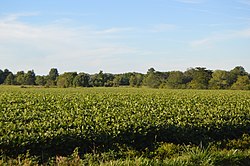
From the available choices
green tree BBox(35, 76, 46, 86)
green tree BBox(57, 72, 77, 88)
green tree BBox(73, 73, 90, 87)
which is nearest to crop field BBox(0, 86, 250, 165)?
green tree BBox(73, 73, 90, 87)

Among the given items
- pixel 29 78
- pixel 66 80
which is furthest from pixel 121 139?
pixel 29 78

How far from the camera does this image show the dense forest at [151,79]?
91.2 m

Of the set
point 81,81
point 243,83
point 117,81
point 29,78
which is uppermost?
point 29,78

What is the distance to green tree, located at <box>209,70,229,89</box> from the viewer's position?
90.3m

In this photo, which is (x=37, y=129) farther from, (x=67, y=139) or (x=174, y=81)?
(x=174, y=81)

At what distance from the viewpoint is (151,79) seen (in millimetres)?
99625

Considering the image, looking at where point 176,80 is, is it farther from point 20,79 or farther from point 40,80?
point 20,79

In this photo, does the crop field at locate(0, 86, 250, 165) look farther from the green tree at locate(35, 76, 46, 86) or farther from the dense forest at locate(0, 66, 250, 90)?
the green tree at locate(35, 76, 46, 86)

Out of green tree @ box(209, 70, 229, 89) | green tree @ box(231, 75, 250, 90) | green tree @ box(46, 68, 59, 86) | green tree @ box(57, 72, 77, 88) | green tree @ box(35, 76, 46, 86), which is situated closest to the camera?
green tree @ box(231, 75, 250, 90)

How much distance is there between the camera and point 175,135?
12.8 meters

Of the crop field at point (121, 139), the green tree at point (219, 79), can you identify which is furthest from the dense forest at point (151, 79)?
the crop field at point (121, 139)

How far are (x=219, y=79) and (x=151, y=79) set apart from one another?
716 inches

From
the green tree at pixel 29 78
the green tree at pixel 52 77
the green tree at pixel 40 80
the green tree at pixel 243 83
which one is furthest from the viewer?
the green tree at pixel 29 78

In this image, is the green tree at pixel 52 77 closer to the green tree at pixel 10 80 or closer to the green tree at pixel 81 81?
the green tree at pixel 81 81
